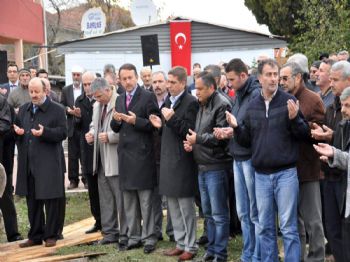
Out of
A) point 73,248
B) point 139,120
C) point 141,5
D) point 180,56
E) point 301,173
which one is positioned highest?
point 141,5

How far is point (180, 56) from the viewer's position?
21.1 m

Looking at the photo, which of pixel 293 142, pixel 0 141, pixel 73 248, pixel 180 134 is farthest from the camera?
→ pixel 0 141

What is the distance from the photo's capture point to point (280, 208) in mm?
6676

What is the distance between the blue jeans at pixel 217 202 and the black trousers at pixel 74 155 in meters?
5.30

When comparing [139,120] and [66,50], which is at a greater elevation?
[66,50]

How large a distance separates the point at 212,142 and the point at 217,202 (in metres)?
0.70

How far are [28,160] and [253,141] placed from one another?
359 centimetres

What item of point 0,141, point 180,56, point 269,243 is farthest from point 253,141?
point 180,56

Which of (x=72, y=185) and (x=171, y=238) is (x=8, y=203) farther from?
(x=72, y=185)

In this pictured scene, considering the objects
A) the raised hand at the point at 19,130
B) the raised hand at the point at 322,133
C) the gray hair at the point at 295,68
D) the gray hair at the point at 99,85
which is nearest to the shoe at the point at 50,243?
the raised hand at the point at 19,130

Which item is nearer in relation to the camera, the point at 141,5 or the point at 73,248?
the point at 73,248

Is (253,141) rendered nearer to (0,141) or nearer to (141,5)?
(0,141)

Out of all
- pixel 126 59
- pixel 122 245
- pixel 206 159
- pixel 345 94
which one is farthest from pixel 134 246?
pixel 126 59

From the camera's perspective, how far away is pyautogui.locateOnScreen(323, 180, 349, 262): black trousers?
6414 millimetres
